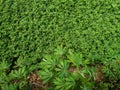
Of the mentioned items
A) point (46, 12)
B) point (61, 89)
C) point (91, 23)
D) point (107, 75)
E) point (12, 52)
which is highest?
point (46, 12)

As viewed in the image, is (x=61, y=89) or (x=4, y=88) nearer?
(x=61, y=89)

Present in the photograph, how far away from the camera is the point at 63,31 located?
354cm

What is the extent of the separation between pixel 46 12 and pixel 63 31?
0.40 meters

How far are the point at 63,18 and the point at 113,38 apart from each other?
83cm

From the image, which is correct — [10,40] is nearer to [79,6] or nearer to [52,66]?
[52,66]

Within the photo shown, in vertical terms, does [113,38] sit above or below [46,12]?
below

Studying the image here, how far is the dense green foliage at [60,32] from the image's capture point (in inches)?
135

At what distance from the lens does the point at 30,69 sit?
3.44 meters

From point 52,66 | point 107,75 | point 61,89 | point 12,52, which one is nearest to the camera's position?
point 61,89

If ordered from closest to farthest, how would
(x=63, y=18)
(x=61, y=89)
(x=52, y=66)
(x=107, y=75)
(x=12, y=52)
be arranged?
(x=61, y=89) → (x=52, y=66) → (x=107, y=75) → (x=63, y=18) → (x=12, y=52)

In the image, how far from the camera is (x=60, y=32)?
3.54m

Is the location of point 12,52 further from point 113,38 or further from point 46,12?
point 113,38

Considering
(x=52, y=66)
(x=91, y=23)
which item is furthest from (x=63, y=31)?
(x=52, y=66)

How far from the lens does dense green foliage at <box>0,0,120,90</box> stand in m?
3.43
